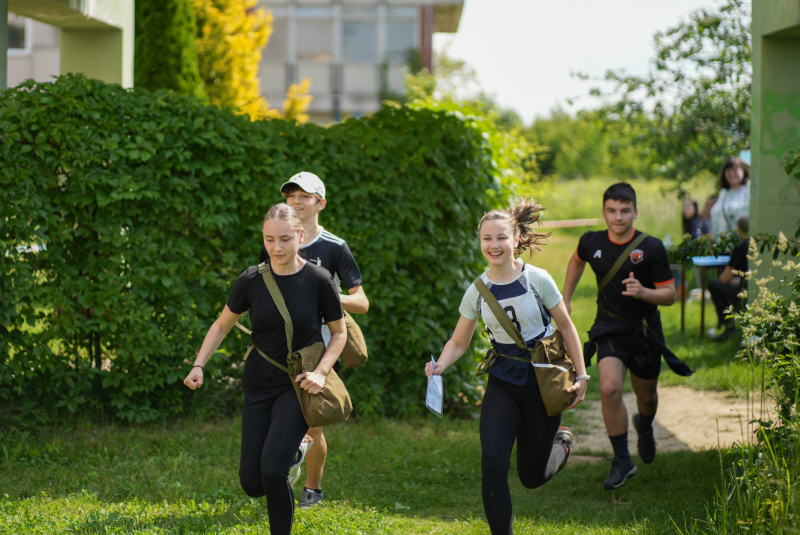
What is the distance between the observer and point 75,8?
6.91m

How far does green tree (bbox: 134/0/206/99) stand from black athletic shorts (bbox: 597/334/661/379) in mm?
8494

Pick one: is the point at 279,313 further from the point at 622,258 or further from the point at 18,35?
the point at 18,35

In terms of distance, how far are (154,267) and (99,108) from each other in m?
1.32

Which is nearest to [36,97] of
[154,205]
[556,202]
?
[154,205]

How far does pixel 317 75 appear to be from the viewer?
28375 mm

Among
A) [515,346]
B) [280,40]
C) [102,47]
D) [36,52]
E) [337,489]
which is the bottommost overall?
[337,489]

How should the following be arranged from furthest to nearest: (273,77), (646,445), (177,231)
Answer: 1. (273,77)
2. (177,231)
3. (646,445)

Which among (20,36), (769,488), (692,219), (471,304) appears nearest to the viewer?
(769,488)

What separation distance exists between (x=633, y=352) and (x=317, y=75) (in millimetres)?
24878

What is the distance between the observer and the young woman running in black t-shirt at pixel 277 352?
382 cm

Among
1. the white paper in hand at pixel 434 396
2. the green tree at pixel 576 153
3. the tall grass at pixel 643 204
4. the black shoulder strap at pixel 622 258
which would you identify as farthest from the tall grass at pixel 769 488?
the green tree at pixel 576 153

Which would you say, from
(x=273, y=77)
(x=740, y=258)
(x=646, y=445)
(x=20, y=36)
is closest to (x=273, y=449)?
(x=646, y=445)

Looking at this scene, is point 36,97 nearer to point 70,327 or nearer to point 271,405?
point 70,327

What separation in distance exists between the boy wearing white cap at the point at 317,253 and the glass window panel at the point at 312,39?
25436mm
